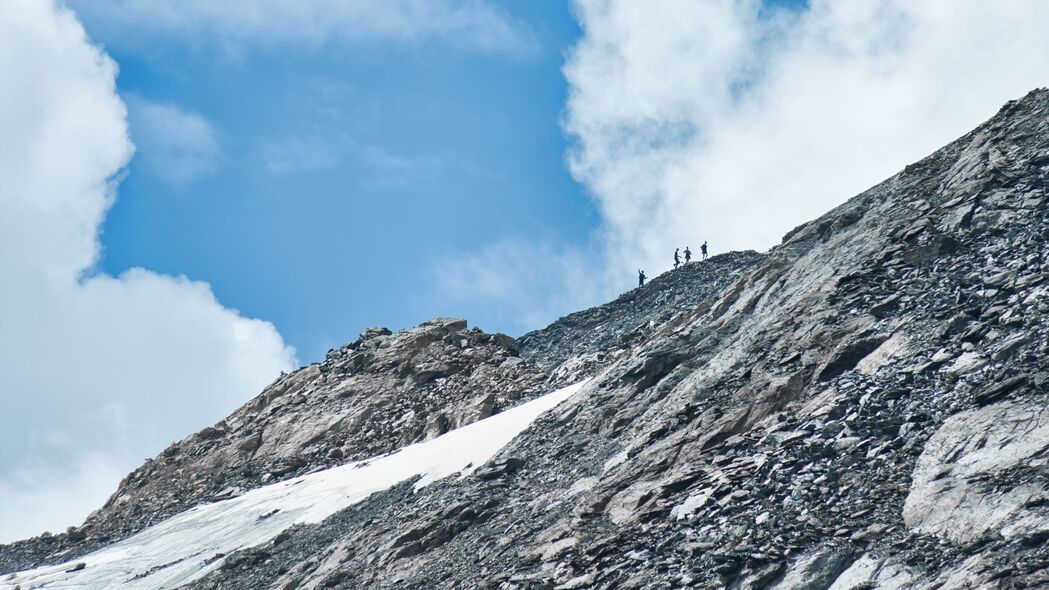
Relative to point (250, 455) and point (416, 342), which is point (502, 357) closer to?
point (416, 342)

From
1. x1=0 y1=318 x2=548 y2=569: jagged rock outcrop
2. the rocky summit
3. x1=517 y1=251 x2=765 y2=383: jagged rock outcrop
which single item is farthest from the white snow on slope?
x1=517 y1=251 x2=765 y2=383: jagged rock outcrop

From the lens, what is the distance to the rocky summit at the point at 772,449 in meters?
17.8

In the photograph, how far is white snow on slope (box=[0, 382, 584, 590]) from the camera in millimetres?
36875

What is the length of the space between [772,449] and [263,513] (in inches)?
963

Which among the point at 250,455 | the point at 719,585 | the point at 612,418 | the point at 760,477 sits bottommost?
the point at 719,585

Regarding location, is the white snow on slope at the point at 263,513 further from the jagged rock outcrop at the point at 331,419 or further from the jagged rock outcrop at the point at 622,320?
the jagged rock outcrop at the point at 622,320

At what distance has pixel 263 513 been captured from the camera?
4031cm

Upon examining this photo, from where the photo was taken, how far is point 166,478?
51156 mm

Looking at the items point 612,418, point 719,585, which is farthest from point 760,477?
point 612,418

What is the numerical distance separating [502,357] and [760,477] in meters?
32.5

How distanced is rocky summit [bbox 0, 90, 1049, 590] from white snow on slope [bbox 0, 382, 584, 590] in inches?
12.1

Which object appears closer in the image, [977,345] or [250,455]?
[977,345]

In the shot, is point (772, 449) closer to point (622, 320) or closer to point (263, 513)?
point (263, 513)

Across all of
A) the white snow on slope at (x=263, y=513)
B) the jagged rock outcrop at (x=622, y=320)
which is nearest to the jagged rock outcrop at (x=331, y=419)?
the jagged rock outcrop at (x=622, y=320)
